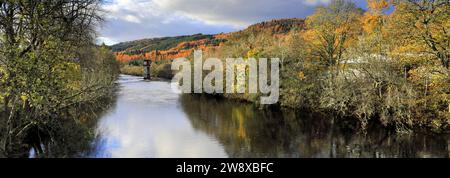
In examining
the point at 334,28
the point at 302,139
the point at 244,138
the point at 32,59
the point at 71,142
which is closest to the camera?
the point at 32,59

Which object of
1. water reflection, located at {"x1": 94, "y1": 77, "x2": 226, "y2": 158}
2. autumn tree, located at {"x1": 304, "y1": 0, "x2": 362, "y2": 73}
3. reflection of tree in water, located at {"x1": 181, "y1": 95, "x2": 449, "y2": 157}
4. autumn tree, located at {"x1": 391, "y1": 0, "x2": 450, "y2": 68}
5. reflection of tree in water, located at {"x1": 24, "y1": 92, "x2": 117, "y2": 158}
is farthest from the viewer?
autumn tree, located at {"x1": 304, "y1": 0, "x2": 362, "y2": 73}

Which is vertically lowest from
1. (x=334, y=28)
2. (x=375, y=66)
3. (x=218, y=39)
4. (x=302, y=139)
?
(x=302, y=139)

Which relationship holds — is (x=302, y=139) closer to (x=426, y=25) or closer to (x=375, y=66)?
(x=375, y=66)

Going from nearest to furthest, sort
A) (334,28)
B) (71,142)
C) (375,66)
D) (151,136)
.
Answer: (71,142)
(151,136)
(375,66)
(334,28)

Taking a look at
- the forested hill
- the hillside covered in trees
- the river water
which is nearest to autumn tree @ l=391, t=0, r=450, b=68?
the hillside covered in trees

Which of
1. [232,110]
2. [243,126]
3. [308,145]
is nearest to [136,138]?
[243,126]

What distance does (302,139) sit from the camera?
18.8 meters

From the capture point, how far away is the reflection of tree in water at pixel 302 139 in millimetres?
16125

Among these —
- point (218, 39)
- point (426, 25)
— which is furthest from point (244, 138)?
point (218, 39)

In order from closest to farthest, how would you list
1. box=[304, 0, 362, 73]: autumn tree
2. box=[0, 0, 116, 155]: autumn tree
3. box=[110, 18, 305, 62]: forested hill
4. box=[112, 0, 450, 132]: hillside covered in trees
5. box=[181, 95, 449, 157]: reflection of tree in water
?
box=[0, 0, 116, 155]: autumn tree, box=[181, 95, 449, 157]: reflection of tree in water, box=[112, 0, 450, 132]: hillside covered in trees, box=[304, 0, 362, 73]: autumn tree, box=[110, 18, 305, 62]: forested hill

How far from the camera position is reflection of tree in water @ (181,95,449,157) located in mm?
16125

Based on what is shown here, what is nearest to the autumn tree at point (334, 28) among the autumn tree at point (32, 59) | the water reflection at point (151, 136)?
the water reflection at point (151, 136)

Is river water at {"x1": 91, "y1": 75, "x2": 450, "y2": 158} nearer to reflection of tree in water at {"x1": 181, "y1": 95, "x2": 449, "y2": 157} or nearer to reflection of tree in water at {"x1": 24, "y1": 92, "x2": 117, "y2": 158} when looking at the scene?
reflection of tree in water at {"x1": 181, "y1": 95, "x2": 449, "y2": 157}

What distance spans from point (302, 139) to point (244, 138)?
2945 mm
